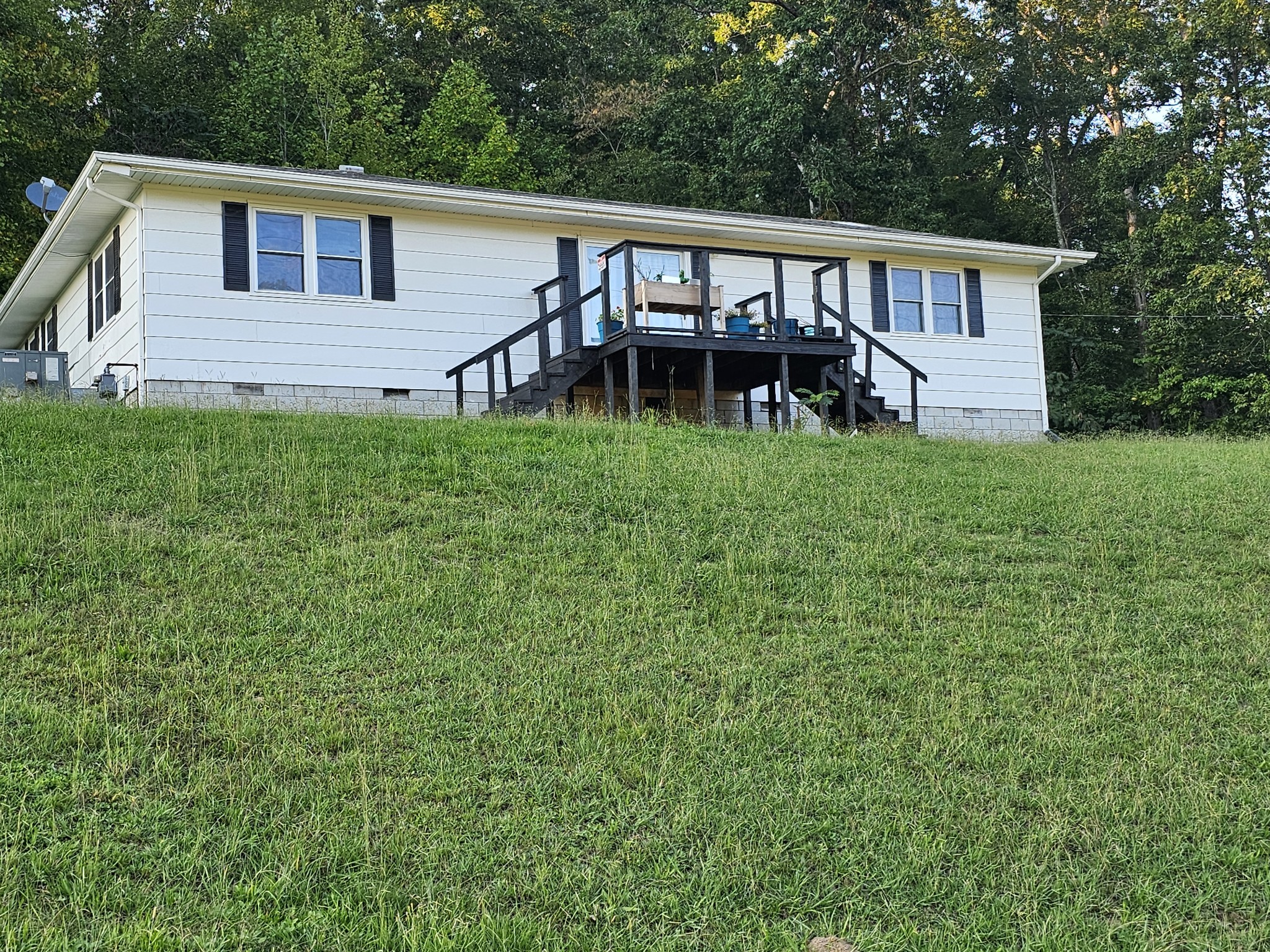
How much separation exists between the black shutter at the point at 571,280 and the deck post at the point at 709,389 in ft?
7.37

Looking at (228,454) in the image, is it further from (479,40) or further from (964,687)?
(479,40)

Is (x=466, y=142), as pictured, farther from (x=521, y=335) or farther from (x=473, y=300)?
(x=521, y=335)

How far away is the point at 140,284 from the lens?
14.4 m

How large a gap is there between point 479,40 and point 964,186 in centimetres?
1306

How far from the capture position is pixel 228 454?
32.0 feet

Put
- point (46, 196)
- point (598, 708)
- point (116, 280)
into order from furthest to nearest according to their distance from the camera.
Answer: point (46, 196) → point (116, 280) → point (598, 708)

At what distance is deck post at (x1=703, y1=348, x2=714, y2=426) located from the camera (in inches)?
551

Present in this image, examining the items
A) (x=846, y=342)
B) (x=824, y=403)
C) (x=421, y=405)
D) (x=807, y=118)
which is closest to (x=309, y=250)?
(x=421, y=405)

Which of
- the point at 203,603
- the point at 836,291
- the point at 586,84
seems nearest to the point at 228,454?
the point at 203,603

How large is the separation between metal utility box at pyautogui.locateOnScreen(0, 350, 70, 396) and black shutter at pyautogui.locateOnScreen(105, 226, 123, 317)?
993 millimetres

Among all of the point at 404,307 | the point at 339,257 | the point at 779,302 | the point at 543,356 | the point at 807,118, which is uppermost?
the point at 807,118

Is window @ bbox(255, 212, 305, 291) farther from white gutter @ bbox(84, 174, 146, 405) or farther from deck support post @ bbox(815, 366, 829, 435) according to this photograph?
deck support post @ bbox(815, 366, 829, 435)

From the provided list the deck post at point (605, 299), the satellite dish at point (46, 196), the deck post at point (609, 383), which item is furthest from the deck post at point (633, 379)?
the satellite dish at point (46, 196)

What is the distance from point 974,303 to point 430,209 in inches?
333
